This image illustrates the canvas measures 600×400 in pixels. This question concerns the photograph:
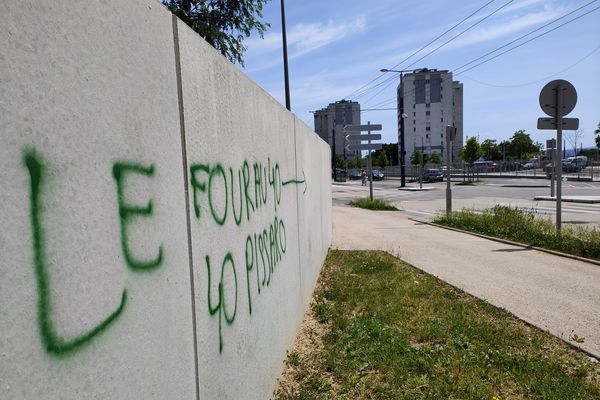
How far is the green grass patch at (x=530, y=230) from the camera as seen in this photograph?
8078 millimetres

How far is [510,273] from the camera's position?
22.3 ft

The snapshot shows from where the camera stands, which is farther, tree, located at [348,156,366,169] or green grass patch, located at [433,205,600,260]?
tree, located at [348,156,366,169]

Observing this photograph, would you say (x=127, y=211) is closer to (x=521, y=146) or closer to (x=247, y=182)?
(x=247, y=182)

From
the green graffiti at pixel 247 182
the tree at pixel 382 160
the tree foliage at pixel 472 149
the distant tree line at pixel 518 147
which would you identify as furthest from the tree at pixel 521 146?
the green graffiti at pixel 247 182

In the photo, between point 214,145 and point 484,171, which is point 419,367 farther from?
point 484,171

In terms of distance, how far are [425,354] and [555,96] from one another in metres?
7.45

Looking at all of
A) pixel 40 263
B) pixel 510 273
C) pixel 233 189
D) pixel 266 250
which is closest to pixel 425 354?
pixel 266 250

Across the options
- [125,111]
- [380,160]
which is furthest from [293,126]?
[380,160]

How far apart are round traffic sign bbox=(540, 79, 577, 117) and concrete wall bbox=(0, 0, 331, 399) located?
27.6 feet

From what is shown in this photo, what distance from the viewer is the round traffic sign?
9078 millimetres

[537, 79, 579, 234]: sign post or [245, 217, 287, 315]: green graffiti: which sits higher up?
[537, 79, 579, 234]: sign post

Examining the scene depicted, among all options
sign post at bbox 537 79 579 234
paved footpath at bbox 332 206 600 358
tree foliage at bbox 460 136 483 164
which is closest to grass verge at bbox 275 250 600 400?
paved footpath at bbox 332 206 600 358

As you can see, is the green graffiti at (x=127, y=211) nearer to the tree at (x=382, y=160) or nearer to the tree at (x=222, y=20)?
the tree at (x=222, y=20)

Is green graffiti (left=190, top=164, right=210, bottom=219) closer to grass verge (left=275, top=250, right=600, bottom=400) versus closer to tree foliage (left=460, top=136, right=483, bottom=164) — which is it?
grass verge (left=275, top=250, right=600, bottom=400)
